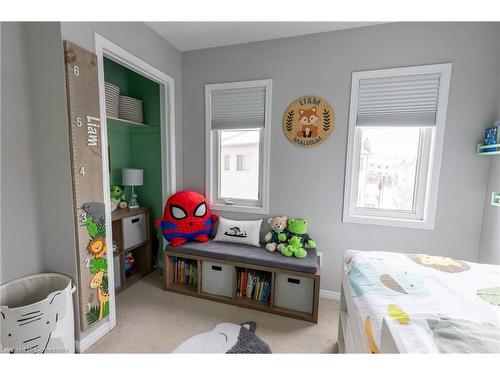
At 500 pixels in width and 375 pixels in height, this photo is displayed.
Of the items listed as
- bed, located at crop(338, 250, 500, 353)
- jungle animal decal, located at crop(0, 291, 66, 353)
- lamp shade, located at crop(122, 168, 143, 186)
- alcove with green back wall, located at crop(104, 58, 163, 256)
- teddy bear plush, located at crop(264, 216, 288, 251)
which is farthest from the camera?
alcove with green back wall, located at crop(104, 58, 163, 256)

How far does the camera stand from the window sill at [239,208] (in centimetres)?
217

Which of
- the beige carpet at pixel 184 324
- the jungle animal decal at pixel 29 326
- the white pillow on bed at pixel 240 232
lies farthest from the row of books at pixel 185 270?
the jungle animal decal at pixel 29 326

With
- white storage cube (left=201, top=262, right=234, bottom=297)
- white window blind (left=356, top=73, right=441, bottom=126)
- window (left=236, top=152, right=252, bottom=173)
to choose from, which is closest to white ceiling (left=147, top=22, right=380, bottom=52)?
white window blind (left=356, top=73, right=441, bottom=126)

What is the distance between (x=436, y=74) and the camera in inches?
65.7

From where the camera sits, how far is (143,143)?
2.47 metres

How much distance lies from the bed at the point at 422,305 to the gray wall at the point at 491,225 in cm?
69

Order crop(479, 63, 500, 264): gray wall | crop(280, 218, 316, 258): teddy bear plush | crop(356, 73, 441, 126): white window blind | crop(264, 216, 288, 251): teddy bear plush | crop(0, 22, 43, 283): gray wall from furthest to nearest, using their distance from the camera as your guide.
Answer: crop(264, 216, 288, 251): teddy bear plush
crop(280, 218, 316, 258): teddy bear plush
crop(356, 73, 441, 126): white window blind
crop(479, 63, 500, 264): gray wall
crop(0, 22, 43, 283): gray wall

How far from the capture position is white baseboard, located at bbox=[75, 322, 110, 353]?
1407 millimetres

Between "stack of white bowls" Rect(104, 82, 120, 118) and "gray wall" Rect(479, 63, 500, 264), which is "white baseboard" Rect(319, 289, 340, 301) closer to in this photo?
"gray wall" Rect(479, 63, 500, 264)

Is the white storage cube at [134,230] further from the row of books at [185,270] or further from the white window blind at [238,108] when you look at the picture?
the white window blind at [238,108]

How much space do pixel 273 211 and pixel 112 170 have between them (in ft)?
5.90

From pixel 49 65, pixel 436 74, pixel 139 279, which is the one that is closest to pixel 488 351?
pixel 436 74

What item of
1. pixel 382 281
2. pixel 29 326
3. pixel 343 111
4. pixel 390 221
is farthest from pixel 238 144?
pixel 29 326

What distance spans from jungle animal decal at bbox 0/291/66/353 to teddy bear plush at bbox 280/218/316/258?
1583mm
